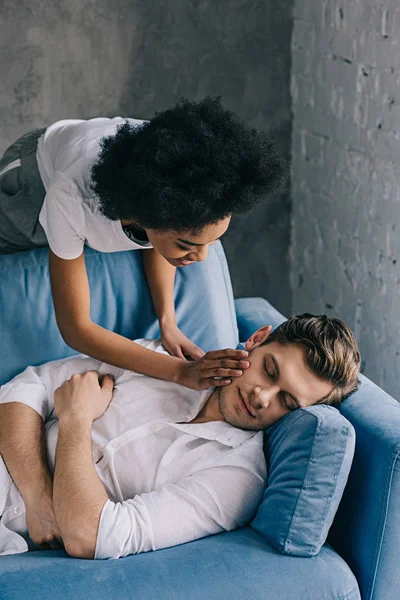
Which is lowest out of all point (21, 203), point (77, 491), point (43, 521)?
point (43, 521)

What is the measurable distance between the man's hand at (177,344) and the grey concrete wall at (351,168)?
82 centimetres

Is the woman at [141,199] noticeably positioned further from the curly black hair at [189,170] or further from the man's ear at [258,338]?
the man's ear at [258,338]

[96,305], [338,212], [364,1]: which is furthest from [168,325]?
[364,1]

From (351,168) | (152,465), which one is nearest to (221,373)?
(152,465)

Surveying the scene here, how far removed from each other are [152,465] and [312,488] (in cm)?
35

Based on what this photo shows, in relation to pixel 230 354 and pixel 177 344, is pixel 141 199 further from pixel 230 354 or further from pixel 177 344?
pixel 177 344

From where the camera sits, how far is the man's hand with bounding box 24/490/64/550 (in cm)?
157

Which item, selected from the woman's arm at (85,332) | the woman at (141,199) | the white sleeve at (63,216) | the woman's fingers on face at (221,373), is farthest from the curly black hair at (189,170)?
the woman's fingers on face at (221,373)

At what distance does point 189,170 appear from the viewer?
148 centimetres

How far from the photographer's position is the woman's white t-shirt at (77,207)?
172 cm

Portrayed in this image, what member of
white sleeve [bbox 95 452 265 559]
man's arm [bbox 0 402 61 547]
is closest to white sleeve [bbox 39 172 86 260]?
man's arm [bbox 0 402 61 547]

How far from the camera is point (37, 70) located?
2781 millimetres

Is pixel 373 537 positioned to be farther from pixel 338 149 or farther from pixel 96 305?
pixel 338 149

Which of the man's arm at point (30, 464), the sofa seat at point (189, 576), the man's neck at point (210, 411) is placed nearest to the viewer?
the sofa seat at point (189, 576)
